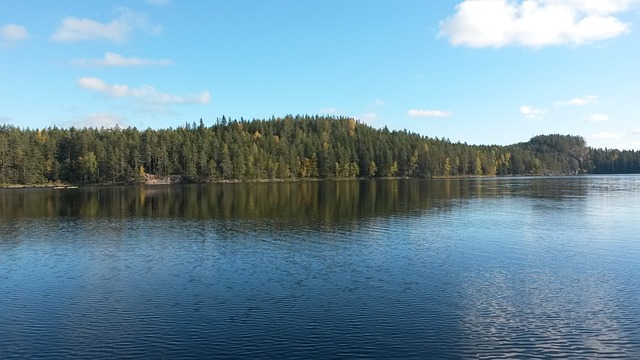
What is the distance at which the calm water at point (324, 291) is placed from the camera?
2056cm

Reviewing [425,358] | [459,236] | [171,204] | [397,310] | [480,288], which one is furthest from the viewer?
[171,204]

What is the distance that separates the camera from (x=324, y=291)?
28266 mm

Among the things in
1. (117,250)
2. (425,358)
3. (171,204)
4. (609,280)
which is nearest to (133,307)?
(425,358)

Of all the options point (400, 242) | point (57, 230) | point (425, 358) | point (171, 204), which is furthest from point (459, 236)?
point (171, 204)

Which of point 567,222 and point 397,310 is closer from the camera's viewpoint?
point 397,310

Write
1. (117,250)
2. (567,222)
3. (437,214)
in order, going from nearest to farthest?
(117,250)
(567,222)
(437,214)

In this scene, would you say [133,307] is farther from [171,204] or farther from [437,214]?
[171,204]

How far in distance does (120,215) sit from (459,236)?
49.7 metres

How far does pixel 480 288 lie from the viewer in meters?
28.8

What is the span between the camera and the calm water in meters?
20.6

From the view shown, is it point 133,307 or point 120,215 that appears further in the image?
point 120,215

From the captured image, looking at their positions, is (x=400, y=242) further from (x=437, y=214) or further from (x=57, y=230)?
(x=57, y=230)

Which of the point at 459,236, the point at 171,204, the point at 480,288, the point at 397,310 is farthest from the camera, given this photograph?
the point at 171,204

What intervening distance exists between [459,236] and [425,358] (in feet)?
102
